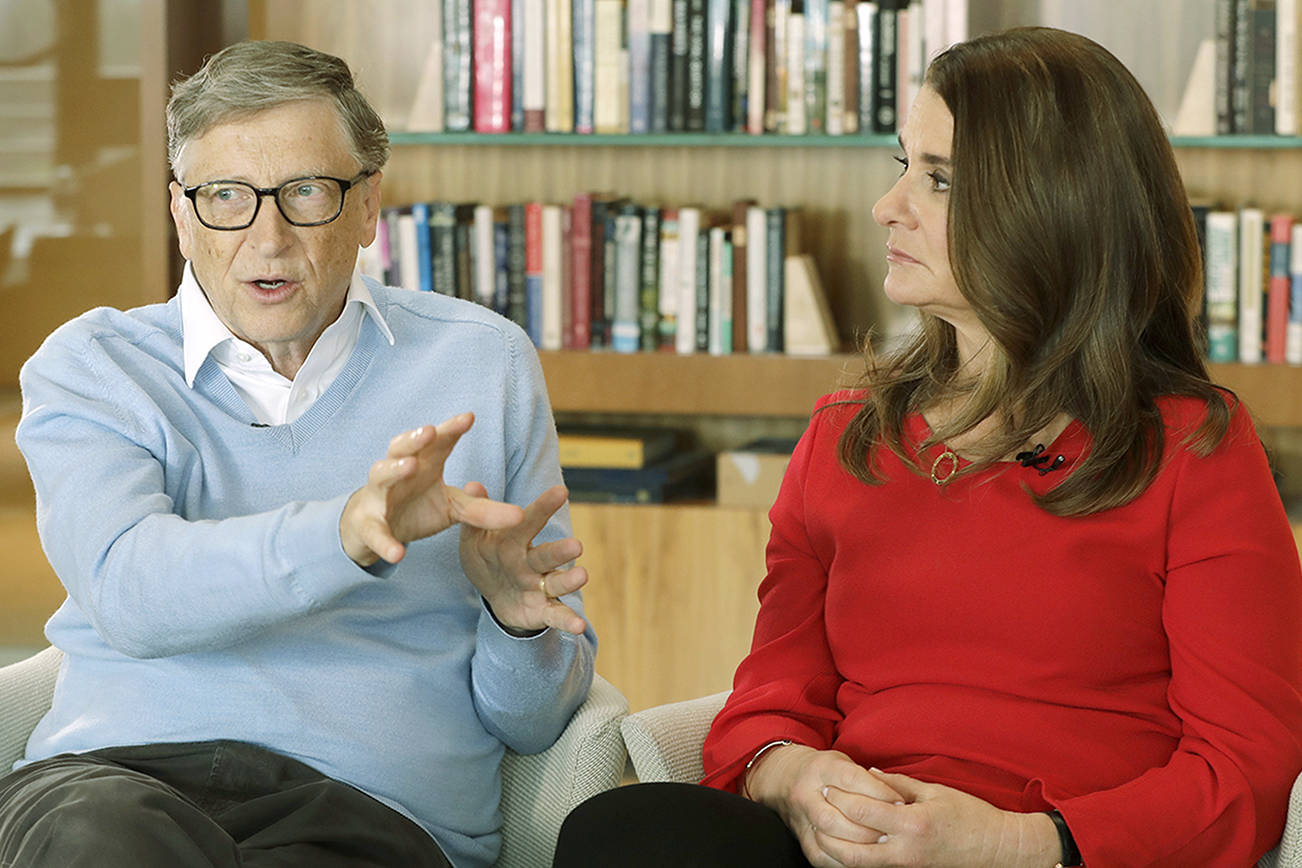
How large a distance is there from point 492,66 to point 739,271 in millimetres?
647

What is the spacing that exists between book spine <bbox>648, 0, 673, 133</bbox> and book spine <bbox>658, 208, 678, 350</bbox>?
178mm

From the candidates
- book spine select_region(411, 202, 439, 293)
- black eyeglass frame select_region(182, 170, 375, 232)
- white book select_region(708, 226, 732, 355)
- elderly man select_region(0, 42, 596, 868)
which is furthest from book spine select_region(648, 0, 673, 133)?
black eyeglass frame select_region(182, 170, 375, 232)

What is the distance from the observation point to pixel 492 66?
3.00 meters

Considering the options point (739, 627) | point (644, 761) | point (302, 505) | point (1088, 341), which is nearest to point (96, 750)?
Result: point (302, 505)

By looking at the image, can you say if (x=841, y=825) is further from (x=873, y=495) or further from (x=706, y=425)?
(x=706, y=425)

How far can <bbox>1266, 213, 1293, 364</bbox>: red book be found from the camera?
2.80 m

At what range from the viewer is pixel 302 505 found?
135 cm

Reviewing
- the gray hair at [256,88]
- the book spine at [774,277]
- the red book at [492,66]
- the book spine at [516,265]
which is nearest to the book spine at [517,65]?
the red book at [492,66]

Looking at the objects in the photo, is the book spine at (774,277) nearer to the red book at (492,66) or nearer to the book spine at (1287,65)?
the red book at (492,66)

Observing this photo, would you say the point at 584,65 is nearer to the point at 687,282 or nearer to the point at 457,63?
the point at 457,63

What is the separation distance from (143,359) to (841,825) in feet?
2.82

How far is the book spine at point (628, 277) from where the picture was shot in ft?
9.89

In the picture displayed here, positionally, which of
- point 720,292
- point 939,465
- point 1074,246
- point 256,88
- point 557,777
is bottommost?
point 557,777

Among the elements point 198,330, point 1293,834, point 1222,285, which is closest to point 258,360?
point 198,330
